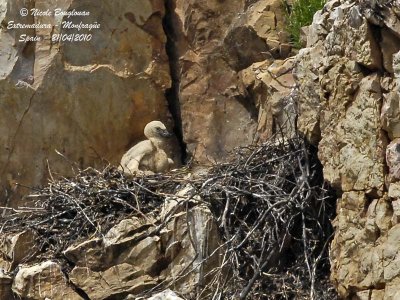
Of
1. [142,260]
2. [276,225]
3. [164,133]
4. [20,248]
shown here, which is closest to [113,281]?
[142,260]

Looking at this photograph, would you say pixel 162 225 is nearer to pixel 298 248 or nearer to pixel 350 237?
pixel 298 248

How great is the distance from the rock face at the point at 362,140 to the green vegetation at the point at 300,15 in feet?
6.51

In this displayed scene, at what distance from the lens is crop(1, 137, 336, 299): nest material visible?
29.2ft

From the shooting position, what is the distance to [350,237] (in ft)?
26.2

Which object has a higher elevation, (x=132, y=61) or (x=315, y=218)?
(x=132, y=61)

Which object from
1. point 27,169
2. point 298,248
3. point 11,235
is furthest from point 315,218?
point 27,169

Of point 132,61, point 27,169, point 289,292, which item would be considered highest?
point 132,61

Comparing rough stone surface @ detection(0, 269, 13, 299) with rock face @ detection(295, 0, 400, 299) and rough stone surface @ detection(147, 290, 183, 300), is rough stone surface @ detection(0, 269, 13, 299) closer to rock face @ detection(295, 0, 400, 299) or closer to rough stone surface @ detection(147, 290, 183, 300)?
rough stone surface @ detection(147, 290, 183, 300)

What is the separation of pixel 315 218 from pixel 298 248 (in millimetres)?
252

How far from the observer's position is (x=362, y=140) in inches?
310

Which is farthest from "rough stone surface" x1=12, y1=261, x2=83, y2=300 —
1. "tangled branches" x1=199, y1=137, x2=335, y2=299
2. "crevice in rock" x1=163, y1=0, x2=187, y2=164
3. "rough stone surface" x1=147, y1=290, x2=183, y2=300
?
"crevice in rock" x1=163, y1=0, x2=187, y2=164

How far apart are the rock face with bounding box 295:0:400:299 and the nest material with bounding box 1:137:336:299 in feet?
2.16

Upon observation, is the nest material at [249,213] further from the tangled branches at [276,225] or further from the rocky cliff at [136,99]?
the rocky cliff at [136,99]

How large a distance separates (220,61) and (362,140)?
131 inches
